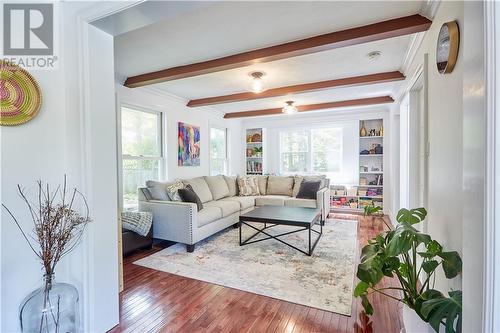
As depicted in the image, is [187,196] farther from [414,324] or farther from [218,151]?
[414,324]

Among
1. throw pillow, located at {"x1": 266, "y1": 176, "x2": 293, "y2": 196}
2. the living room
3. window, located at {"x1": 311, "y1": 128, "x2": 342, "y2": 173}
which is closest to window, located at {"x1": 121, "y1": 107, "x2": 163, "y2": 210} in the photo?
the living room

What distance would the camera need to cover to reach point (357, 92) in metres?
4.21

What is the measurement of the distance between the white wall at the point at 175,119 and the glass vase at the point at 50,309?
2.25m

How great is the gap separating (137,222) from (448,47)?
3425 mm

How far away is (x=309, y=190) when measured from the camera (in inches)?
186

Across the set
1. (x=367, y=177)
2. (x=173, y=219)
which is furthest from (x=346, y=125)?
(x=173, y=219)

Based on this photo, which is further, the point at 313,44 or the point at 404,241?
the point at 313,44

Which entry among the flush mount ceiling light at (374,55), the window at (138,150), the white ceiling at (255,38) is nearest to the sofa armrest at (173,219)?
the window at (138,150)

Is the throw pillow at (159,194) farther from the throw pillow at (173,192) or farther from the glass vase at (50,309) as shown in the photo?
the glass vase at (50,309)

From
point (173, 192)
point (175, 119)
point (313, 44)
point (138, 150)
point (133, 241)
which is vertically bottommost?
point (133, 241)

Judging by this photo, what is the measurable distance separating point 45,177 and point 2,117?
40 cm

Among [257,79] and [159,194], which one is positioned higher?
[257,79]

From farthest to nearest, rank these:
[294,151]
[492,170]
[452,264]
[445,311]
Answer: [294,151] → [452,264] → [445,311] → [492,170]

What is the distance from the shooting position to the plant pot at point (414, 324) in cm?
131
